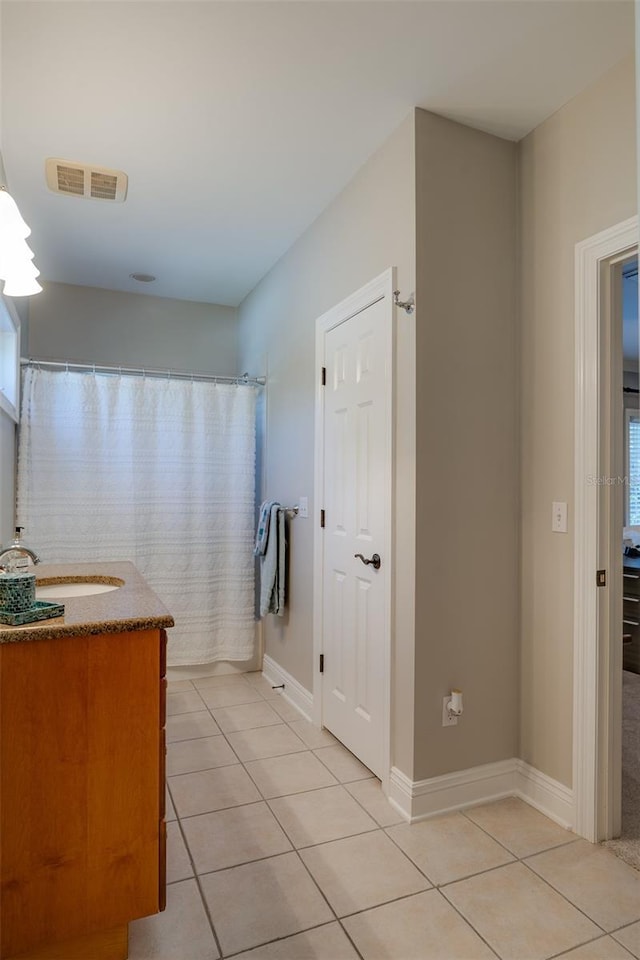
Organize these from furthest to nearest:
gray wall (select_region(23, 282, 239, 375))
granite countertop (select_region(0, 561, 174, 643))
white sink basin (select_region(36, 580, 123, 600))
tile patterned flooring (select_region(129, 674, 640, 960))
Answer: gray wall (select_region(23, 282, 239, 375)) → white sink basin (select_region(36, 580, 123, 600)) → tile patterned flooring (select_region(129, 674, 640, 960)) → granite countertop (select_region(0, 561, 174, 643))

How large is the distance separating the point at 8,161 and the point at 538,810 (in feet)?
11.2

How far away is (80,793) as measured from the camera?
1.38 m

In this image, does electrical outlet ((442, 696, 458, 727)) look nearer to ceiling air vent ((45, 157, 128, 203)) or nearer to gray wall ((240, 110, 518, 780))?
gray wall ((240, 110, 518, 780))

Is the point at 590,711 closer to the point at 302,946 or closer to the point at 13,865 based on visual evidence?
the point at 302,946

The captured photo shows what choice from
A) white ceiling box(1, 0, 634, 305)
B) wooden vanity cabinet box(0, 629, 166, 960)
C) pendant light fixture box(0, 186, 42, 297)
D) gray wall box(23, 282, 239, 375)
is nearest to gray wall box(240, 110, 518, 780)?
white ceiling box(1, 0, 634, 305)

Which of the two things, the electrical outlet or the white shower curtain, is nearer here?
the electrical outlet

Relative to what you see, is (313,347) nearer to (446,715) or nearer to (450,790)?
(446,715)

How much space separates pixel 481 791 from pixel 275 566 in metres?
1.58

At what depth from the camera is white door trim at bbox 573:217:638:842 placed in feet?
6.34

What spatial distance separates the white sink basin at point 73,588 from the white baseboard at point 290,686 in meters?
1.36

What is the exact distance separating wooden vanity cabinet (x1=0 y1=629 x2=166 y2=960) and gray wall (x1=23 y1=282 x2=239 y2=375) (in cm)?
310

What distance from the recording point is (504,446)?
225cm

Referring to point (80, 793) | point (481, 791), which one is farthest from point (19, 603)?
point (481, 791)

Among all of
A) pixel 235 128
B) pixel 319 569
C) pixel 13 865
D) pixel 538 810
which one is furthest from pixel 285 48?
pixel 538 810
